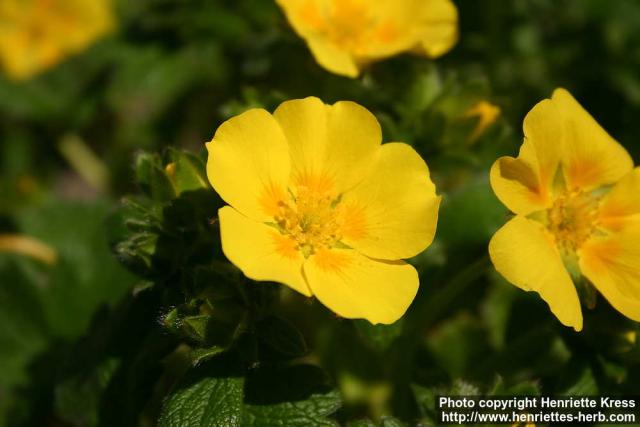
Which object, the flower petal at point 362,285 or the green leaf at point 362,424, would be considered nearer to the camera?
the flower petal at point 362,285

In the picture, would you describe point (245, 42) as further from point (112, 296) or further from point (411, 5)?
point (112, 296)

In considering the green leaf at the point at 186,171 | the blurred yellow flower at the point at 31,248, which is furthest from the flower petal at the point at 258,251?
the blurred yellow flower at the point at 31,248

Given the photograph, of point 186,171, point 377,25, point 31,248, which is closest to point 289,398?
point 186,171

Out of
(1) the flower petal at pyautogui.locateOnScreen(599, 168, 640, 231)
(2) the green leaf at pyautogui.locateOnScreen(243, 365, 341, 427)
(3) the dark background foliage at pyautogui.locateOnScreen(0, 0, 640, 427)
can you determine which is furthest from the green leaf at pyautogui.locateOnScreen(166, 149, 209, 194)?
(1) the flower petal at pyautogui.locateOnScreen(599, 168, 640, 231)

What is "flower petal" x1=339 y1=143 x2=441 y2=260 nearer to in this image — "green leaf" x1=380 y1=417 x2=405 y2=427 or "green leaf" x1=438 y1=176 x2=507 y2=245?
"green leaf" x1=380 y1=417 x2=405 y2=427

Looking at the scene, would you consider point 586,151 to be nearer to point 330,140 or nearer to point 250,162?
point 330,140

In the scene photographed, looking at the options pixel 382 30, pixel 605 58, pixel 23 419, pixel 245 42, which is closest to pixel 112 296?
pixel 23 419

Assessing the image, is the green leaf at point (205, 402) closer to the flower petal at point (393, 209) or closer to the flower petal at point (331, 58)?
the flower petal at point (393, 209)
